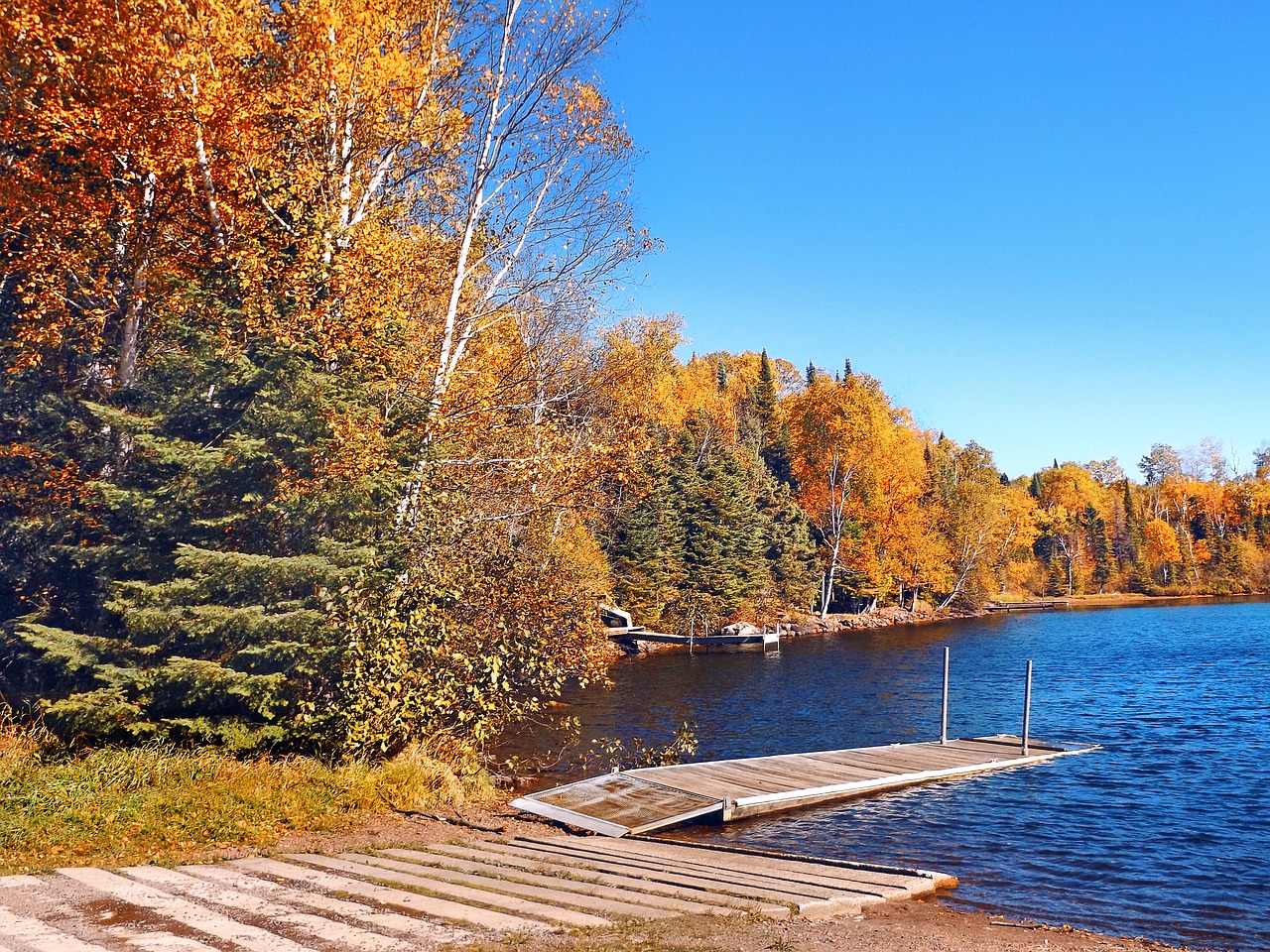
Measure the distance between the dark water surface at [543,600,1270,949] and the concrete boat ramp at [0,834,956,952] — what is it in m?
3.36

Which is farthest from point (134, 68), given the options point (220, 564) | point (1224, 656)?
point (1224, 656)

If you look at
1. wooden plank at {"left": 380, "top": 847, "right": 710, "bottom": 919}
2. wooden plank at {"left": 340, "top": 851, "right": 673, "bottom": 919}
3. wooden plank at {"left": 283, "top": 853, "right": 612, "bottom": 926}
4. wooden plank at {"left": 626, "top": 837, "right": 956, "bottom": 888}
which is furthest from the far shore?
wooden plank at {"left": 283, "top": 853, "right": 612, "bottom": 926}

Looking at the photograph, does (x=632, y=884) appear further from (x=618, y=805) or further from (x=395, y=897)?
(x=618, y=805)

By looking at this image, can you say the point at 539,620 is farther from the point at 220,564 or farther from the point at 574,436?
the point at 220,564

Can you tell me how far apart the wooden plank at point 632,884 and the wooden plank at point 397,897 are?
173cm

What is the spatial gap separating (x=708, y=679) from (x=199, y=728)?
77.5 feet

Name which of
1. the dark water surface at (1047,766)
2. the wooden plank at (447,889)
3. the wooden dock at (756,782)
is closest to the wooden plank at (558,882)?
the wooden plank at (447,889)

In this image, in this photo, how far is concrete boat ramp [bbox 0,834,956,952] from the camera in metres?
6.62

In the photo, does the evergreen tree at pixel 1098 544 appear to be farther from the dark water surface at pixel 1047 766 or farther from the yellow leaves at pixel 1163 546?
the dark water surface at pixel 1047 766

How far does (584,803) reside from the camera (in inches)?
555

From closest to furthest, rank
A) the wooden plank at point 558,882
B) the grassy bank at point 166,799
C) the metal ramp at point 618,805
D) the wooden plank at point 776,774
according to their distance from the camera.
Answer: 1. the wooden plank at point 558,882
2. the grassy bank at point 166,799
3. the metal ramp at point 618,805
4. the wooden plank at point 776,774

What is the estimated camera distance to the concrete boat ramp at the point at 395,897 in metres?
6.62

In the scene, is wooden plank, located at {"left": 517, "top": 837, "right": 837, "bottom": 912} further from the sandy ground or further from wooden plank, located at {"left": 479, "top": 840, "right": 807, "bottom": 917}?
the sandy ground

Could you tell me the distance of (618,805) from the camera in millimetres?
14242
